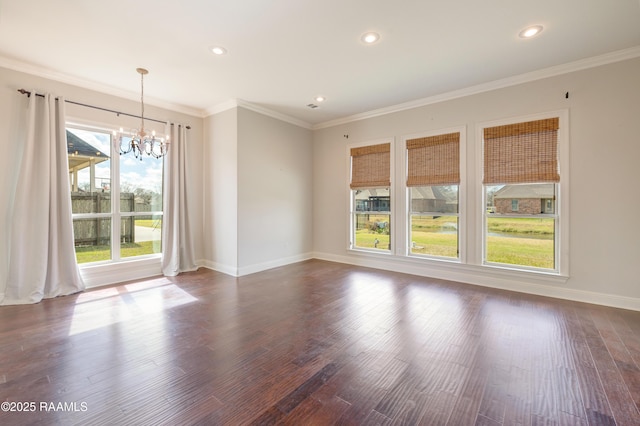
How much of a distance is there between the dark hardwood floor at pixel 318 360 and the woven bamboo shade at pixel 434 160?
204cm

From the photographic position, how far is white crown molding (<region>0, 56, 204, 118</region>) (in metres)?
3.55

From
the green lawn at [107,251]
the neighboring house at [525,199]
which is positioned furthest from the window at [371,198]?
the green lawn at [107,251]

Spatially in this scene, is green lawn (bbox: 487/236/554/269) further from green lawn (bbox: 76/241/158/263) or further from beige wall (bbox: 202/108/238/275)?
green lawn (bbox: 76/241/158/263)

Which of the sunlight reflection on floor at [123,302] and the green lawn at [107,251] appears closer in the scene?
the sunlight reflection on floor at [123,302]

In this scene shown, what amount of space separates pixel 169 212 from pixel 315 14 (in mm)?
4061

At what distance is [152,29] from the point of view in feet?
9.38

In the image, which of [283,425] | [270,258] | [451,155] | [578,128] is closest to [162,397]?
[283,425]

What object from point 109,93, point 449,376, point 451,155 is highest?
point 109,93

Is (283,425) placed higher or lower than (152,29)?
lower

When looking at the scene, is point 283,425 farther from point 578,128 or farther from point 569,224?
point 578,128

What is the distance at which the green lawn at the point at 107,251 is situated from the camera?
427cm

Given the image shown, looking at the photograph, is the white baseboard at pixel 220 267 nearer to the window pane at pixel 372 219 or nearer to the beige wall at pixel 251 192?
the beige wall at pixel 251 192

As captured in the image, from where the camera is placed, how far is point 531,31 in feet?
9.53

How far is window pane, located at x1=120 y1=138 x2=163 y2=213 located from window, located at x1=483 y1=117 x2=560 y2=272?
223 inches
